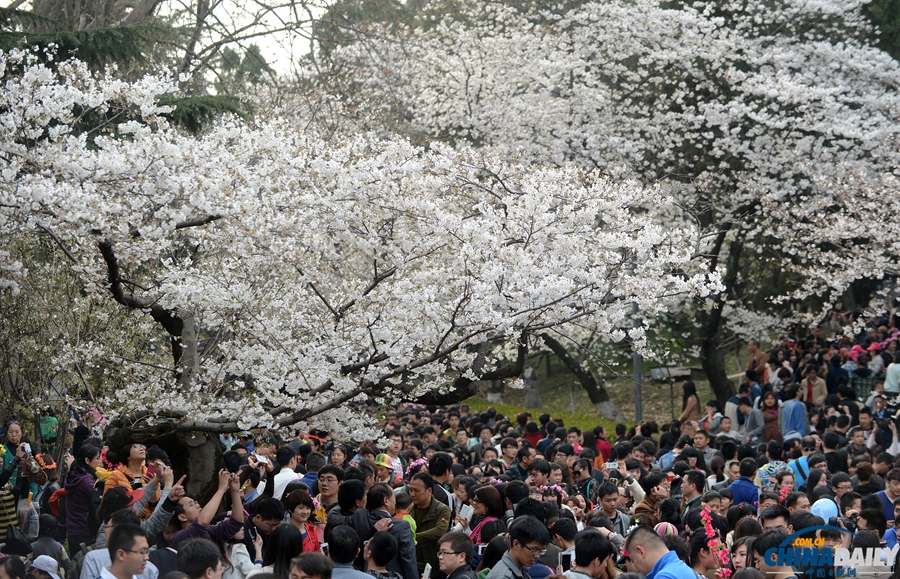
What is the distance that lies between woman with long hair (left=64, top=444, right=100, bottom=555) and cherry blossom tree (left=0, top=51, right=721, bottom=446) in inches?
19.6

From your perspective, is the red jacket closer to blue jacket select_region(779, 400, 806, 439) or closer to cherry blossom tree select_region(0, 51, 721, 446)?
blue jacket select_region(779, 400, 806, 439)

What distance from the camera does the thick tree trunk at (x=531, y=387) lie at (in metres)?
27.8

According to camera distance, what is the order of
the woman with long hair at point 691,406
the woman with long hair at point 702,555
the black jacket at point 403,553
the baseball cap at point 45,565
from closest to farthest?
the baseball cap at point 45,565 → the woman with long hair at point 702,555 → the black jacket at point 403,553 → the woman with long hair at point 691,406

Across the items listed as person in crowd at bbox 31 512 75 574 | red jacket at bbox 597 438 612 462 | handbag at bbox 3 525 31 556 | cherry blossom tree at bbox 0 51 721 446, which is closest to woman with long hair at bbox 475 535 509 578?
cherry blossom tree at bbox 0 51 721 446

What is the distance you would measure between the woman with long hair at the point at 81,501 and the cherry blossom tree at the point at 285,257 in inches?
19.6

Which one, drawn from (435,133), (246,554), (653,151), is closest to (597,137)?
(653,151)

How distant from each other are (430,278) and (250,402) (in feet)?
6.98

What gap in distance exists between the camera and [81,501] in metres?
Answer: 9.13

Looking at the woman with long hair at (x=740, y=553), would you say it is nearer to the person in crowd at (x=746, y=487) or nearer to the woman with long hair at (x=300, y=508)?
the person in crowd at (x=746, y=487)

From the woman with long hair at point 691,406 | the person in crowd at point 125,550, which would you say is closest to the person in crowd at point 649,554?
the person in crowd at point 125,550

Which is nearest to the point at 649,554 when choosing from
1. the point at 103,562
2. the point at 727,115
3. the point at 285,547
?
the point at 285,547

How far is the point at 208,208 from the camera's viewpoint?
8.24 meters

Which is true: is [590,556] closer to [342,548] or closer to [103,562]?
[342,548]

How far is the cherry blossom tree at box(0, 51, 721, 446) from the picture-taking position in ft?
27.0
